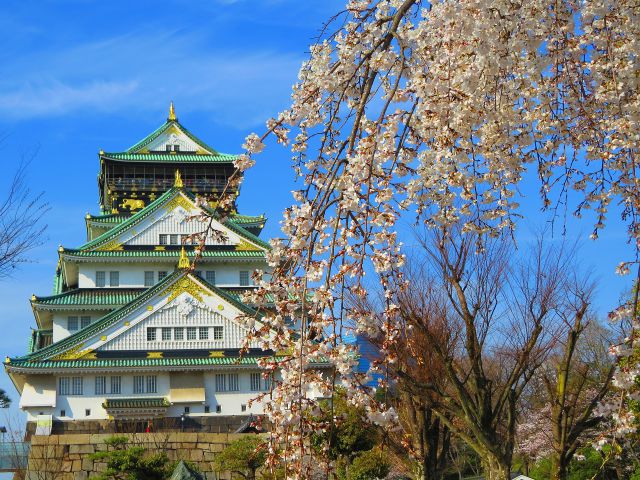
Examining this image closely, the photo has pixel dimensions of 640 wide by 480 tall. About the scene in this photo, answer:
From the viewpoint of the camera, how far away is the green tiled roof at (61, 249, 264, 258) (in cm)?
3862

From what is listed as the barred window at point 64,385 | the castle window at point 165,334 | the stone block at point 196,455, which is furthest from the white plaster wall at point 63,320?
the stone block at point 196,455

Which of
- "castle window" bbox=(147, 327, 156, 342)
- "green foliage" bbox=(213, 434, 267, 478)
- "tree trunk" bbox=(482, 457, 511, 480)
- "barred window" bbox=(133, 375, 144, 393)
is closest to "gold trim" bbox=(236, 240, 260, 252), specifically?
"castle window" bbox=(147, 327, 156, 342)

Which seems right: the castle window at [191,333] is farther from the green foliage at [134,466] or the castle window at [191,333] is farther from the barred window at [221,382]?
the green foliage at [134,466]

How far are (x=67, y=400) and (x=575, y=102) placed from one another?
31000mm

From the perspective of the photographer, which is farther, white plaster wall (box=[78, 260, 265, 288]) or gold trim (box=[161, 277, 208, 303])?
white plaster wall (box=[78, 260, 265, 288])

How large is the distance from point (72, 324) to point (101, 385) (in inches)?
186

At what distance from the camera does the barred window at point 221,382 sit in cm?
3597

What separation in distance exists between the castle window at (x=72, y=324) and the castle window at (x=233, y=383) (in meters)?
7.79

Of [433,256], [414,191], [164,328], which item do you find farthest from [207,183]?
[414,191]

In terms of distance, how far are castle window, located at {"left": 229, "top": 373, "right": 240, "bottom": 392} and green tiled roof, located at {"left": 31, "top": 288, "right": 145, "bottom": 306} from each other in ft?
18.1

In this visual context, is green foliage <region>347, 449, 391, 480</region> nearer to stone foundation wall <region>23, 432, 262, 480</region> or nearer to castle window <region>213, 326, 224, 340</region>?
stone foundation wall <region>23, 432, 262, 480</region>

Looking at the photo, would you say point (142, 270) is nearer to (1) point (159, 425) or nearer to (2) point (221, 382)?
(2) point (221, 382)

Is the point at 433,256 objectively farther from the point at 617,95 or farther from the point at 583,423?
the point at 617,95

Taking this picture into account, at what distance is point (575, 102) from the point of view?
7199 mm
